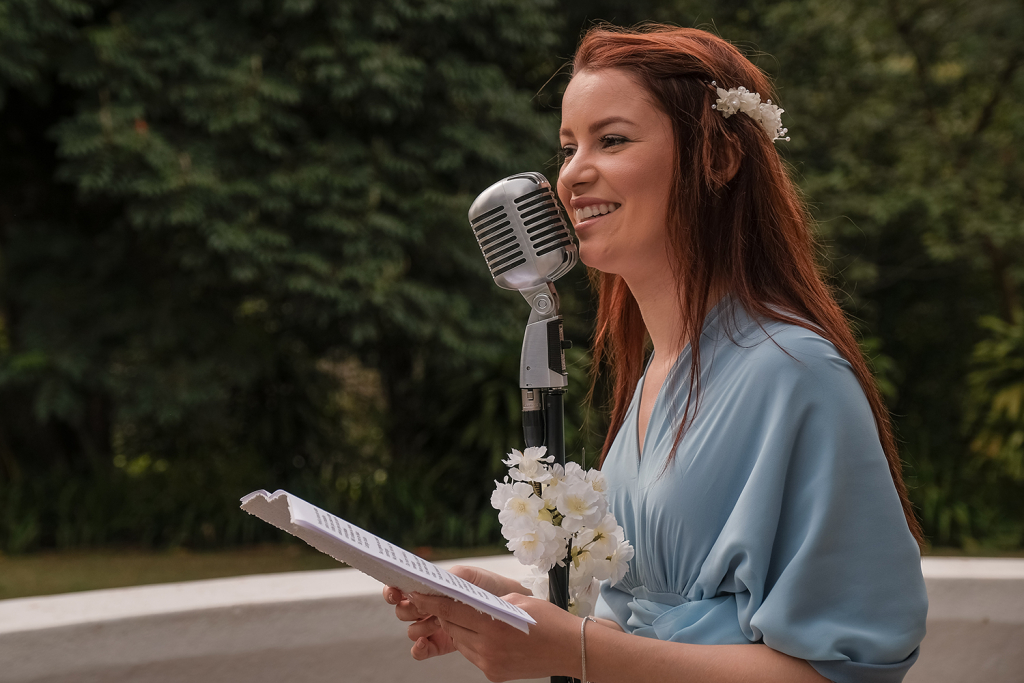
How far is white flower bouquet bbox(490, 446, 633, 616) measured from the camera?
4.24ft

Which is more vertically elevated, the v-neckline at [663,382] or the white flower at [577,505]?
the v-neckline at [663,382]

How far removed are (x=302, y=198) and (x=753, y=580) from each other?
4792mm

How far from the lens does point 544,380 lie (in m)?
1.41

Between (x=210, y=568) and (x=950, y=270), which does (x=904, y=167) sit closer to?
(x=950, y=270)

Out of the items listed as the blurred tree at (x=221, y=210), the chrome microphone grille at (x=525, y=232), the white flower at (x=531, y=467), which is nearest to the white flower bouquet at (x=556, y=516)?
the white flower at (x=531, y=467)

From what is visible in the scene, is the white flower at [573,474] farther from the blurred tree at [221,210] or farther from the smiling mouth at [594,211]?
the blurred tree at [221,210]

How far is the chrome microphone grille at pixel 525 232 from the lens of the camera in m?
1.44

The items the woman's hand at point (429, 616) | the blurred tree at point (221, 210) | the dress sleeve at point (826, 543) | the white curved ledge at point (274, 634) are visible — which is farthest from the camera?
the blurred tree at point (221, 210)

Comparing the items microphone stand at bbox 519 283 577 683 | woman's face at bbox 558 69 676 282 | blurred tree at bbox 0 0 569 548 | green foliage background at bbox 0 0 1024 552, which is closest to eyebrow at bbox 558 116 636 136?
woman's face at bbox 558 69 676 282

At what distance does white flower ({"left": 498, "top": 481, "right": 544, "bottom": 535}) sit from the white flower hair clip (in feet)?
2.10

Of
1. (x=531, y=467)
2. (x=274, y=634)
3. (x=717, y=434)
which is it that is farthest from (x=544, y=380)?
(x=274, y=634)

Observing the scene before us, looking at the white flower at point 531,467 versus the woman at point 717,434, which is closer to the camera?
the woman at point 717,434

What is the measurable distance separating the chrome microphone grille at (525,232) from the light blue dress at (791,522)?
302mm

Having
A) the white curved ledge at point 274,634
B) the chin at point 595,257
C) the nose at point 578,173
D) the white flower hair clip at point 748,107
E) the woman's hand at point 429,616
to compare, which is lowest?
the white curved ledge at point 274,634
